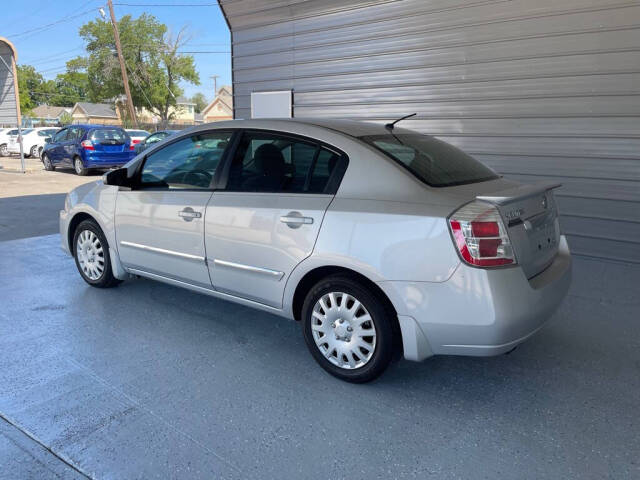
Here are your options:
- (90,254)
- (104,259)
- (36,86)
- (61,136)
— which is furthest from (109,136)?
(36,86)

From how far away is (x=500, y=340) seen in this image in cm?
259

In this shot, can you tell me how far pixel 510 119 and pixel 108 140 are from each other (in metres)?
12.6

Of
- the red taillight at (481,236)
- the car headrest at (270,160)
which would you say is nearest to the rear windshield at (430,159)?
the red taillight at (481,236)

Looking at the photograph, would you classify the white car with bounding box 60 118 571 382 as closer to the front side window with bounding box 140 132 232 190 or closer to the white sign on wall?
the front side window with bounding box 140 132 232 190

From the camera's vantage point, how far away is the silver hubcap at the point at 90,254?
4.57m

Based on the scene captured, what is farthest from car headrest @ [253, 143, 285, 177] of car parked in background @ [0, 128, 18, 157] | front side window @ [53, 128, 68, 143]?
car parked in background @ [0, 128, 18, 157]

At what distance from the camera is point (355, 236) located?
2.85 m

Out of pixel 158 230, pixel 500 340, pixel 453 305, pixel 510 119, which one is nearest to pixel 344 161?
pixel 453 305

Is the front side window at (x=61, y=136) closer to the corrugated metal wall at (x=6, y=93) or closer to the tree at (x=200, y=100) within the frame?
the corrugated metal wall at (x=6, y=93)

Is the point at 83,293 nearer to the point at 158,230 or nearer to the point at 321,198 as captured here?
the point at 158,230

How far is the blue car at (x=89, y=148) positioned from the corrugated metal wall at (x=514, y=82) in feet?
29.7

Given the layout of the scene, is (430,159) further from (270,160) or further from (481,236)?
(270,160)

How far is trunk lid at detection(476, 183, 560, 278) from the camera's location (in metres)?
2.65

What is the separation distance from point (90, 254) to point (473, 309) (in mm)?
3539
